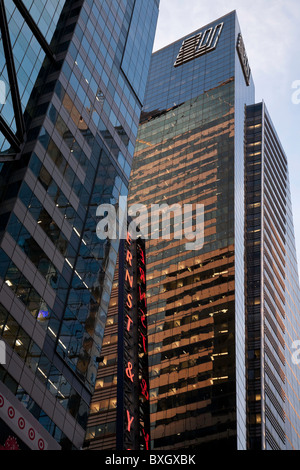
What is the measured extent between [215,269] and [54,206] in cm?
8144

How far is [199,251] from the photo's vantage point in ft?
447

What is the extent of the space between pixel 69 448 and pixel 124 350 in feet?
85.9

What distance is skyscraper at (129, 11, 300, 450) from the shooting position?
111 m

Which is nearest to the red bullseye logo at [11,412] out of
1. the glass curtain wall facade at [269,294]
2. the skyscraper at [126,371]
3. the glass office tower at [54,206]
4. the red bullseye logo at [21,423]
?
the glass office tower at [54,206]

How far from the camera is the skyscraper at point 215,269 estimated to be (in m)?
111

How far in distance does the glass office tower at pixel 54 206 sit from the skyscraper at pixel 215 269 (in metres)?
58.6

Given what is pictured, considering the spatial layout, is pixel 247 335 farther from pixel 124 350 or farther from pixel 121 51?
pixel 121 51

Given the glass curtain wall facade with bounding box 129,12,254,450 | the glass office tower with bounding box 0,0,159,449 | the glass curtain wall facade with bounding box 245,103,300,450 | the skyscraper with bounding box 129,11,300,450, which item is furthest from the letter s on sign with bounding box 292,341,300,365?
the glass office tower with bounding box 0,0,159,449

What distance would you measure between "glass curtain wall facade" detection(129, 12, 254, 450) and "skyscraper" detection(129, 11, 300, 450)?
0.27 m

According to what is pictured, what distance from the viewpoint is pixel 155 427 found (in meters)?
111

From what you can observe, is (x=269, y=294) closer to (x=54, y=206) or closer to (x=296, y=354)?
(x=296, y=354)
